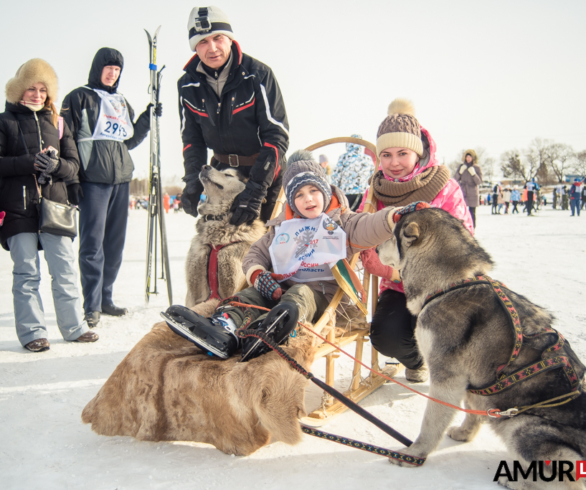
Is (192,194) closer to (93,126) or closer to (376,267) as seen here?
(93,126)

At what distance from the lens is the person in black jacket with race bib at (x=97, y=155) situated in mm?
4094

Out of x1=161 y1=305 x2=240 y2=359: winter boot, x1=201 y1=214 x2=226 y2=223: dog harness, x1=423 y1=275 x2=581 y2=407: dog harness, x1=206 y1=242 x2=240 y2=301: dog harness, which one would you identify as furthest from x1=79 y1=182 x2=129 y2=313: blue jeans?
x1=423 y1=275 x2=581 y2=407: dog harness

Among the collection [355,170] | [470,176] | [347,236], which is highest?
[470,176]

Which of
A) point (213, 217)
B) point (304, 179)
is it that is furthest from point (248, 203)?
point (304, 179)

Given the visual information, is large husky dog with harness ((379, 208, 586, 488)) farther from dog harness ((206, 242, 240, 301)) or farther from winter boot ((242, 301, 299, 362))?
dog harness ((206, 242, 240, 301))

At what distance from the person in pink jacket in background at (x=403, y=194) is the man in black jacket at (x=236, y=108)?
942 millimetres

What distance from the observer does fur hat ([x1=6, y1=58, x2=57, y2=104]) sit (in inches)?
131

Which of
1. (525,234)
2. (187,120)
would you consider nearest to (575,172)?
(525,234)

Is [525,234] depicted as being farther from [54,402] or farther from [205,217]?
[54,402]

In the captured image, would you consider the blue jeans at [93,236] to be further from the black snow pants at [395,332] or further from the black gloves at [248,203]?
the black snow pants at [395,332]

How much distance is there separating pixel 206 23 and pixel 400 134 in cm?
170

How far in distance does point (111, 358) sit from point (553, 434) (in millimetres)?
3091

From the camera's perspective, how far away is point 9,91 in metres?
3.37

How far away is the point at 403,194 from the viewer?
8.77ft
